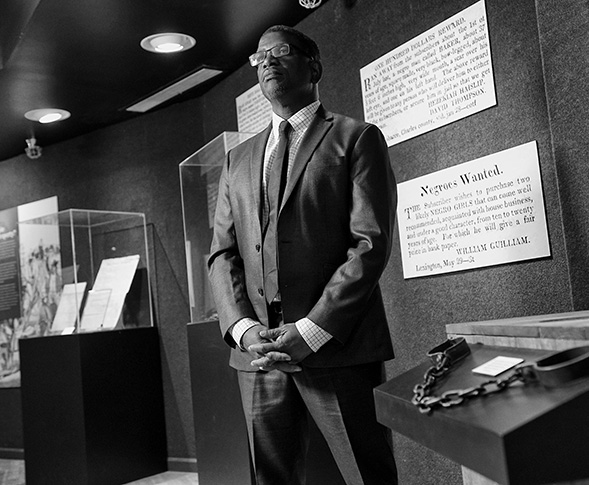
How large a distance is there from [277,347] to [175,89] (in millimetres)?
3181

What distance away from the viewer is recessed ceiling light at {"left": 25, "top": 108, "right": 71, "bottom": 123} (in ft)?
15.1

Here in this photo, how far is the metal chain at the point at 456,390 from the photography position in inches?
38.3

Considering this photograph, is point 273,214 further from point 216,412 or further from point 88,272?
point 88,272

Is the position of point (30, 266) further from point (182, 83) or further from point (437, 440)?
point (437, 440)

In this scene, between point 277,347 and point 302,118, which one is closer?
point 277,347

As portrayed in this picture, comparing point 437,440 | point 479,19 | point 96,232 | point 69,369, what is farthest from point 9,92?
point 437,440

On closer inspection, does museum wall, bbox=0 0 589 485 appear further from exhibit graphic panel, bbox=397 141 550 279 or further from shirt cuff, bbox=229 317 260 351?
shirt cuff, bbox=229 317 260 351

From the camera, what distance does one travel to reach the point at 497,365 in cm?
108

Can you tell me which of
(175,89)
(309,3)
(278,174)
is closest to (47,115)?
(175,89)

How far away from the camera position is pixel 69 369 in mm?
4066

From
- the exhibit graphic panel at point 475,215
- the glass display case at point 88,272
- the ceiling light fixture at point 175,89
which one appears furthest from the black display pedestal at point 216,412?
the ceiling light fixture at point 175,89

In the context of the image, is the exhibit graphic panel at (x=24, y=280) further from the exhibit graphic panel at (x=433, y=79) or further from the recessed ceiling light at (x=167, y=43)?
the exhibit graphic panel at (x=433, y=79)

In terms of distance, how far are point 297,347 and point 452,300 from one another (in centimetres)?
128

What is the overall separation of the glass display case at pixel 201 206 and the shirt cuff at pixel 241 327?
156 cm
